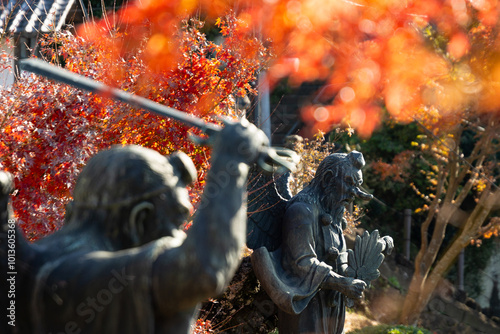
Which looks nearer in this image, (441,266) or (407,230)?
(441,266)

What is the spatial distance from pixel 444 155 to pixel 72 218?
10.3 m

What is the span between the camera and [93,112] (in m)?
4.63

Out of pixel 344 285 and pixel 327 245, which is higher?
pixel 327 245

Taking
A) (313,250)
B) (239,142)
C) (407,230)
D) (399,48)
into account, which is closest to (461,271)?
(407,230)

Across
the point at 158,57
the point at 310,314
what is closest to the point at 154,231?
the point at 310,314

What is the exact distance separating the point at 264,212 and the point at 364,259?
33.7 inches

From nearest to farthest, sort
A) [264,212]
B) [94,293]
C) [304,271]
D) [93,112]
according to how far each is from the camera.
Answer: [94,293]
[304,271]
[93,112]
[264,212]

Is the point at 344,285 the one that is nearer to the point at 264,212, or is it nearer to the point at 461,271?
the point at 264,212

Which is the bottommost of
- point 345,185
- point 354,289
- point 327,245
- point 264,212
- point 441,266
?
point 441,266

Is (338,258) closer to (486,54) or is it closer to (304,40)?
(304,40)

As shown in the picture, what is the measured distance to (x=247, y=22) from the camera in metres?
6.00

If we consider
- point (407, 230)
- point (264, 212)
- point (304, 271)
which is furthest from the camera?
point (407, 230)

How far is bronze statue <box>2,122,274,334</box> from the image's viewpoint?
191 cm

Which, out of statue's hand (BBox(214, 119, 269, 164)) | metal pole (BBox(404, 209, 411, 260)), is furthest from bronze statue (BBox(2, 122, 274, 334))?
metal pole (BBox(404, 209, 411, 260))
